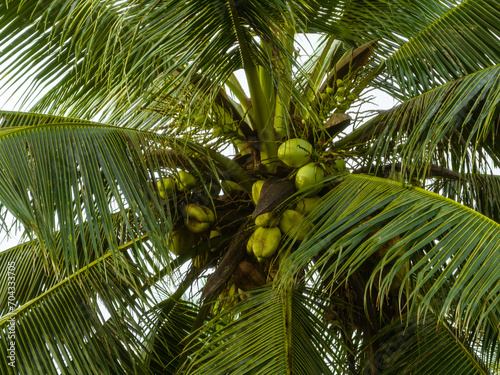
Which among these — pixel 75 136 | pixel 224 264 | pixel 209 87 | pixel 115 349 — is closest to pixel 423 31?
→ pixel 209 87

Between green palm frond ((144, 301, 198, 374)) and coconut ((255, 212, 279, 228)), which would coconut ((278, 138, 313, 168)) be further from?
green palm frond ((144, 301, 198, 374))

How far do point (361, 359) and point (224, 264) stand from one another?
0.71 meters

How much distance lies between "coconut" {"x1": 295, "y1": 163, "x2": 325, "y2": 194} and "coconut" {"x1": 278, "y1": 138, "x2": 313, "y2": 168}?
38mm

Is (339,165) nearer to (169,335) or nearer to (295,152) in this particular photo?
(295,152)

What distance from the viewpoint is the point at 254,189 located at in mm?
2580

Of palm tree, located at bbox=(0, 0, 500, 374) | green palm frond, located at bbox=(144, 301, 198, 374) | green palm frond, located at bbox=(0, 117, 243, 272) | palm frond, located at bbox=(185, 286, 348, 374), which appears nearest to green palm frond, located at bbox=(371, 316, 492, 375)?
palm tree, located at bbox=(0, 0, 500, 374)

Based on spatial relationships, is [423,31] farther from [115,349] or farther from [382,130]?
[115,349]

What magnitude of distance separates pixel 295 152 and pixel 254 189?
9.8 inches

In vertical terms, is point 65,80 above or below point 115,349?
above

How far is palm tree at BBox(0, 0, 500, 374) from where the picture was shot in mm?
2084

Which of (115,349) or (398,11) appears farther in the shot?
(398,11)

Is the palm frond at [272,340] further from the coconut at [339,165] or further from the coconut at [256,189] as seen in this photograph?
the coconut at [339,165]

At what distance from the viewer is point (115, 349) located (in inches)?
98.0

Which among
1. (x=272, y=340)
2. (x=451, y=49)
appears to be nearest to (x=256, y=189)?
(x=272, y=340)
